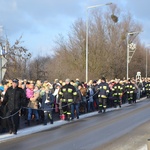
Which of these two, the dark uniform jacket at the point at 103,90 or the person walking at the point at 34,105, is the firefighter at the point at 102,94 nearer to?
the dark uniform jacket at the point at 103,90

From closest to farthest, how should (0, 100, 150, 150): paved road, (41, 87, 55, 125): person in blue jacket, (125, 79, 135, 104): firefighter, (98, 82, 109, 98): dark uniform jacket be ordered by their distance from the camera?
(0, 100, 150, 150): paved road < (41, 87, 55, 125): person in blue jacket < (98, 82, 109, 98): dark uniform jacket < (125, 79, 135, 104): firefighter

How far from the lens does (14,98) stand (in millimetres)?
11641

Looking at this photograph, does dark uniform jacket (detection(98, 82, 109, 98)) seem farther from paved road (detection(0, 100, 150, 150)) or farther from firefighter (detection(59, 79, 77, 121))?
paved road (detection(0, 100, 150, 150))

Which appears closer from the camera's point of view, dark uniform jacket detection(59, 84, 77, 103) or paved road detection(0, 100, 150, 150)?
paved road detection(0, 100, 150, 150)

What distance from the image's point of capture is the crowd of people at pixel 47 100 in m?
11.7

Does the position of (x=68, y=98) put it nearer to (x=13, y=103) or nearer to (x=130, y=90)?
(x=13, y=103)

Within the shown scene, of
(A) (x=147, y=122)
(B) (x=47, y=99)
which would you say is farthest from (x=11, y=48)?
(A) (x=147, y=122)

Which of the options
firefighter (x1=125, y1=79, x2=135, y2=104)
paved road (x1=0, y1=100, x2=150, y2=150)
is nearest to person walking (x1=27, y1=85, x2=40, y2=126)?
paved road (x1=0, y1=100, x2=150, y2=150)

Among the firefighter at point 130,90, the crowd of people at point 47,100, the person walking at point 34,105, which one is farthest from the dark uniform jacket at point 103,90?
the firefighter at point 130,90

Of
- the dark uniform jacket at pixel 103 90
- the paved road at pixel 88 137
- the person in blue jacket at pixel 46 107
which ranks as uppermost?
the dark uniform jacket at pixel 103 90

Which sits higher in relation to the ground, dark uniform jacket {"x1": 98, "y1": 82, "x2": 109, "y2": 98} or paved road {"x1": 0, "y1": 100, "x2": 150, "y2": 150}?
dark uniform jacket {"x1": 98, "y1": 82, "x2": 109, "y2": 98}

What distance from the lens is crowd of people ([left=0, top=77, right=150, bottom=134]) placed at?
11742 millimetres

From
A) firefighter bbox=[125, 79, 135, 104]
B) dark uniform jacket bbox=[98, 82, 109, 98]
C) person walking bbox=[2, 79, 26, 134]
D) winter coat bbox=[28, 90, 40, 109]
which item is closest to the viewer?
person walking bbox=[2, 79, 26, 134]

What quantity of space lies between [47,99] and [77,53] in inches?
1167
